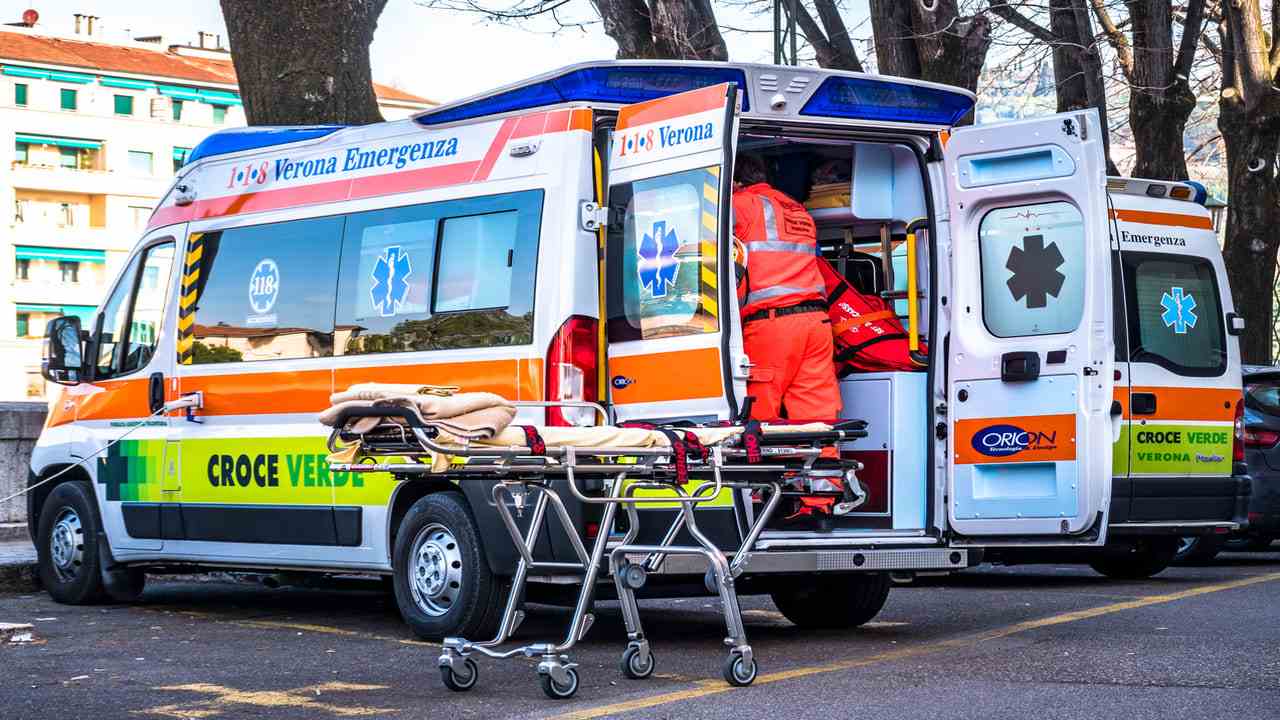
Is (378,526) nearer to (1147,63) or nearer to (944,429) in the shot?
(944,429)

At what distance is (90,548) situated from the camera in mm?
11008

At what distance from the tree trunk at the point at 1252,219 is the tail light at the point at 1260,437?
8.16 metres

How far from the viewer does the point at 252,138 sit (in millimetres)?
10430

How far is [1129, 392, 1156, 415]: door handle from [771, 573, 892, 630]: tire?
2.56m

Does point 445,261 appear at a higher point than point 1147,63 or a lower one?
lower

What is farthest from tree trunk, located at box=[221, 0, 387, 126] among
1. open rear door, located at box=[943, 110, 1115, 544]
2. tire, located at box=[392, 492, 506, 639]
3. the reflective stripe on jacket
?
open rear door, located at box=[943, 110, 1115, 544]

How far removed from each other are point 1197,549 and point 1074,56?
7640 mm

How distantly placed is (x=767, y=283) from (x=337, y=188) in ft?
7.88

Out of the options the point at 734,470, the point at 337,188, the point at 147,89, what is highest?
the point at 147,89

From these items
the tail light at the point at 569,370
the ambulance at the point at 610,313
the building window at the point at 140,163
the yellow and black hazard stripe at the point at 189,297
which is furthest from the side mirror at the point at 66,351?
the building window at the point at 140,163

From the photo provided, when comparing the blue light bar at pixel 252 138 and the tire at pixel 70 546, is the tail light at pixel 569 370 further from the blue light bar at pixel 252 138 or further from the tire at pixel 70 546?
the tire at pixel 70 546

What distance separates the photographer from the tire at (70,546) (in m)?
11.0

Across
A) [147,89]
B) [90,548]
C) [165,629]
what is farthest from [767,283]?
[147,89]

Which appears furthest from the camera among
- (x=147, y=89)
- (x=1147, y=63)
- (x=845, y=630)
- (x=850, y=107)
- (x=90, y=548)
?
(x=147, y=89)
